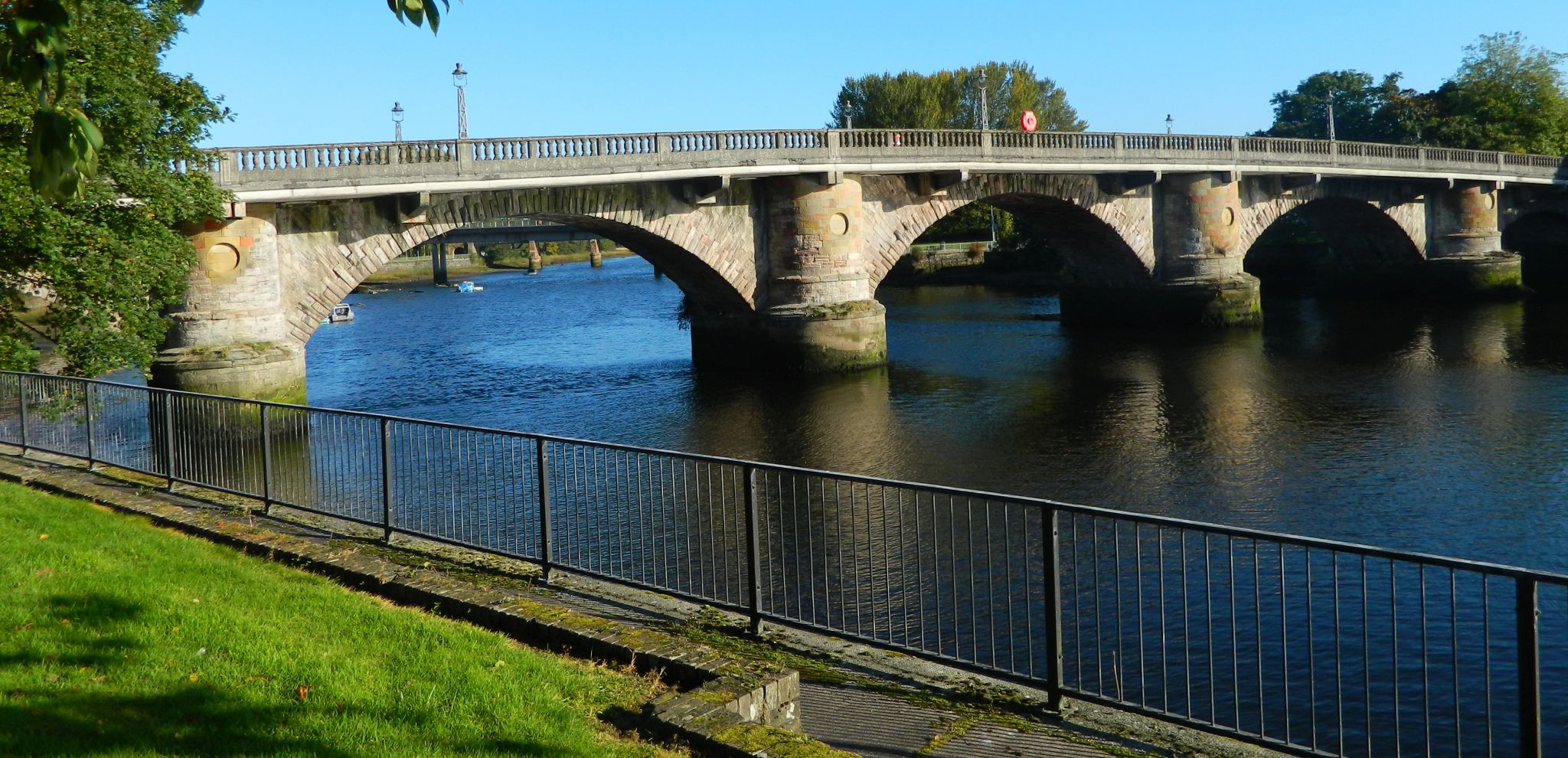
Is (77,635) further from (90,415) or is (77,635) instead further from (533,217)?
(533,217)

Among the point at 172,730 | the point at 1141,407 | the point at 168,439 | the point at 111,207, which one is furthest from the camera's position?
the point at 1141,407

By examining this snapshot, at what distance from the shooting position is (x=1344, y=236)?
54.3 m

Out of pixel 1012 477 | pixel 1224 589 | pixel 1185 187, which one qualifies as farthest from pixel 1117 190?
pixel 1224 589

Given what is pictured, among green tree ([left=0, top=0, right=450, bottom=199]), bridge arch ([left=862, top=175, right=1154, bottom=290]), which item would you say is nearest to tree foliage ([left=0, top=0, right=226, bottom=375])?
green tree ([left=0, top=0, right=450, bottom=199])

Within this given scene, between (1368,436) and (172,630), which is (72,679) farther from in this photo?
(1368,436)

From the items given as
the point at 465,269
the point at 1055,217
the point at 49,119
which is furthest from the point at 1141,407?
the point at 465,269

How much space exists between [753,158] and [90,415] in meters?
18.7

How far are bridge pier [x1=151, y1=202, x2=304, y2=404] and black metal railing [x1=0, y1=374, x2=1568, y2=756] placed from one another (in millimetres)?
6773

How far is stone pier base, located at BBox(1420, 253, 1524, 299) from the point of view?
50.9 m

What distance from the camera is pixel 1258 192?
147ft

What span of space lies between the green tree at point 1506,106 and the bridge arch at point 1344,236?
525 inches

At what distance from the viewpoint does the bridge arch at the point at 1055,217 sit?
114 ft

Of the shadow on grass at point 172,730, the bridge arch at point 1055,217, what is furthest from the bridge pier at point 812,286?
the shadow on grass at point 172,730

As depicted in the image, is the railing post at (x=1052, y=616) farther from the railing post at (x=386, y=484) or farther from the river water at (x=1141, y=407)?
the river water at (x=1141, y=407)
